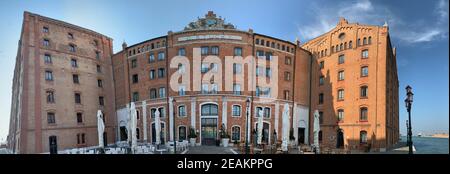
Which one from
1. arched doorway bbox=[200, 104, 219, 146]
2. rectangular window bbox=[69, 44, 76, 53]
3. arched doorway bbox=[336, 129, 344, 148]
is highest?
rectangular window bbox=[69, 44, 76, 53]

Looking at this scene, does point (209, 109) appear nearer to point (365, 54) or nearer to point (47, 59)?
point (47, 59)

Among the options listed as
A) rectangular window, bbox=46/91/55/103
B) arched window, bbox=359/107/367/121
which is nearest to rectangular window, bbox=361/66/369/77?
arched window, bbox=359/107/367/121

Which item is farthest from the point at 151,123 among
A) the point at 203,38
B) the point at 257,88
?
the point at 257,88

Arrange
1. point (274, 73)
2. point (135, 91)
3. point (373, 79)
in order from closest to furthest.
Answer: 1. point (135, 91)
2. point (373, 79)
3. point (274, 73)

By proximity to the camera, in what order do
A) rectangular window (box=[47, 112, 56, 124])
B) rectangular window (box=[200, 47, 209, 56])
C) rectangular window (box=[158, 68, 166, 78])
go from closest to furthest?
1. rectangular window (box=[47, 112, 56, 124])
2. rectangular window (box=[158, 68, 166, 78])
3. rectangular window (box=[200, 47, 209, 56])

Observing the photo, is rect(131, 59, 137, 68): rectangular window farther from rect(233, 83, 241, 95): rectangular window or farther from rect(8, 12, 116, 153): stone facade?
rect(233, 83, 241, 95): rectangular window

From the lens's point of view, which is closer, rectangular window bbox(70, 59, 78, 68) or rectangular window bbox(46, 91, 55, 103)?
rectangular window bbox(46, 91, 55, 103)

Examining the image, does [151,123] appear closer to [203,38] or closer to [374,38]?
[203,38]

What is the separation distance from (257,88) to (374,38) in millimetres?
5915

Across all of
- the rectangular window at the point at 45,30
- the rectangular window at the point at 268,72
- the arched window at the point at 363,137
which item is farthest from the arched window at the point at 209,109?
the arched window at the point at 363,137

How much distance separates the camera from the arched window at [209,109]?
38.7 feet

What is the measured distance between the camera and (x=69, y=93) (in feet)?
29.1

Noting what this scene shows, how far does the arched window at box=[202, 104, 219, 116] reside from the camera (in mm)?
11789
